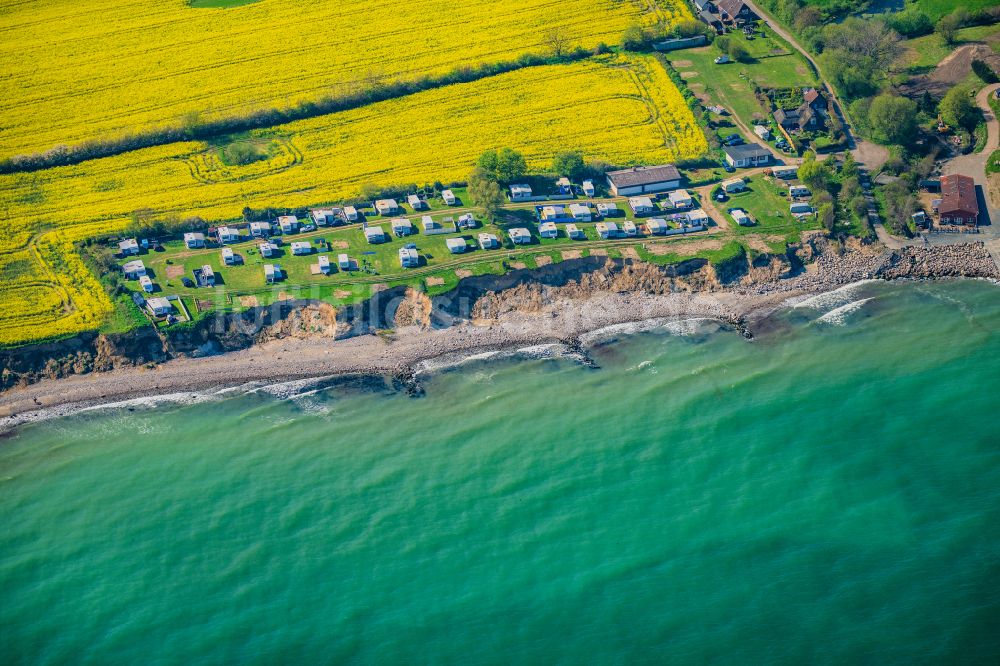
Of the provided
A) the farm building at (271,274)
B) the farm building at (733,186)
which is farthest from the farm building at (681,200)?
the farm building at (271,274)

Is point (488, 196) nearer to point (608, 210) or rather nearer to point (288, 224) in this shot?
point (608, 210)

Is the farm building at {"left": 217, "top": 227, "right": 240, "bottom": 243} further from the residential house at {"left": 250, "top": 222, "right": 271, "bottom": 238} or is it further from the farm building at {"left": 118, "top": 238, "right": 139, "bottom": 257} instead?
the farm building at {"left": 118, "top": 238, "right": 139, "bottom": 257}

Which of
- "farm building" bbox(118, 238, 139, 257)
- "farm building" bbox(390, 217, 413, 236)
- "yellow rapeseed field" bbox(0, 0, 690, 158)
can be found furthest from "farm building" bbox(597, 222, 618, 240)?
"farm building" bbox(118, 238, 139, 257)

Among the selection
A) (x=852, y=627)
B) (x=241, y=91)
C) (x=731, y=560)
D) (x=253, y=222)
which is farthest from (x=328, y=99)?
(x=852, y=627)

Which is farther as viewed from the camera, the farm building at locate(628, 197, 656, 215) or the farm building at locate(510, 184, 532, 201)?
the farm building at locate(510, 184, 532, 201)

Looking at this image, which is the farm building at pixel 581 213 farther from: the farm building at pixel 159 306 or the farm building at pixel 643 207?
the farm building at pixel 159 306

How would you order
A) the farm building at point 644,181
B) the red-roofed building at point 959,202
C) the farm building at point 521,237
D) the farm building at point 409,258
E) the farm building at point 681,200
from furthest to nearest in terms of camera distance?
the farm building at point 644,181 < the farm building at point 681,200 < the farm building at point 521,237 < the red-roofed building at point 959,202 < the farm building at point 409,258

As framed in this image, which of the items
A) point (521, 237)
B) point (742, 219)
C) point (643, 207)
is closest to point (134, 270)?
point (521, 237)
